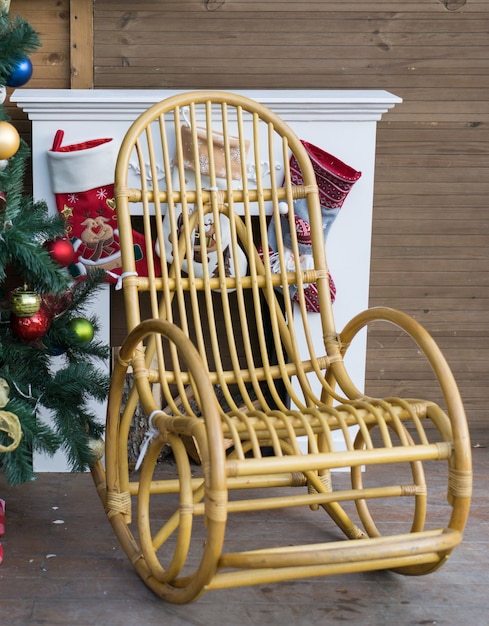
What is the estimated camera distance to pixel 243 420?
160 centimetres

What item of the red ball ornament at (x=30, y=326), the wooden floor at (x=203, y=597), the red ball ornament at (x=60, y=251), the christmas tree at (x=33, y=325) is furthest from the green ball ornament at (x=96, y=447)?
the red ball ornament at (x=60, y=251)

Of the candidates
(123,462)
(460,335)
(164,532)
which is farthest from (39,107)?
(460,335)

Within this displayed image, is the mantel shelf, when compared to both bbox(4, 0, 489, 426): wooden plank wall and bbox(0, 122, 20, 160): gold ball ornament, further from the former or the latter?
bbox(0, 122, 20, 160): gold ball ornament

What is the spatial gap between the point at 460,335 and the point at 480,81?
832 millimetres

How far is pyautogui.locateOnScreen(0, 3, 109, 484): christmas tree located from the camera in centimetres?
176

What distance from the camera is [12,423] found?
1740 millimetres

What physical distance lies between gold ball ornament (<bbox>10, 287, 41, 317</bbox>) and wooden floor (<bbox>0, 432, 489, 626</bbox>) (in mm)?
566

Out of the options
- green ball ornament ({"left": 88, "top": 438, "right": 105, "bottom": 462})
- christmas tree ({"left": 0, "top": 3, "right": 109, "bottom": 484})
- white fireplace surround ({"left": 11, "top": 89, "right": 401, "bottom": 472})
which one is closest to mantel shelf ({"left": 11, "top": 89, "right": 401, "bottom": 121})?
white fireplace surround ({"left": 11, "top": 89, "right": 401, "bottom": 472})

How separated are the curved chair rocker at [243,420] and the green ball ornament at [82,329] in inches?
7.3

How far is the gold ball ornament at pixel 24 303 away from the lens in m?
1.84

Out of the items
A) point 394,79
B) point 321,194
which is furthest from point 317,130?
point 394,79

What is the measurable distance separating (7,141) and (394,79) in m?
1.32

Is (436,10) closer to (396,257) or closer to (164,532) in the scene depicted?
(396,257)

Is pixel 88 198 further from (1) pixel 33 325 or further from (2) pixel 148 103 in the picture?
(1) pixel 33 325
